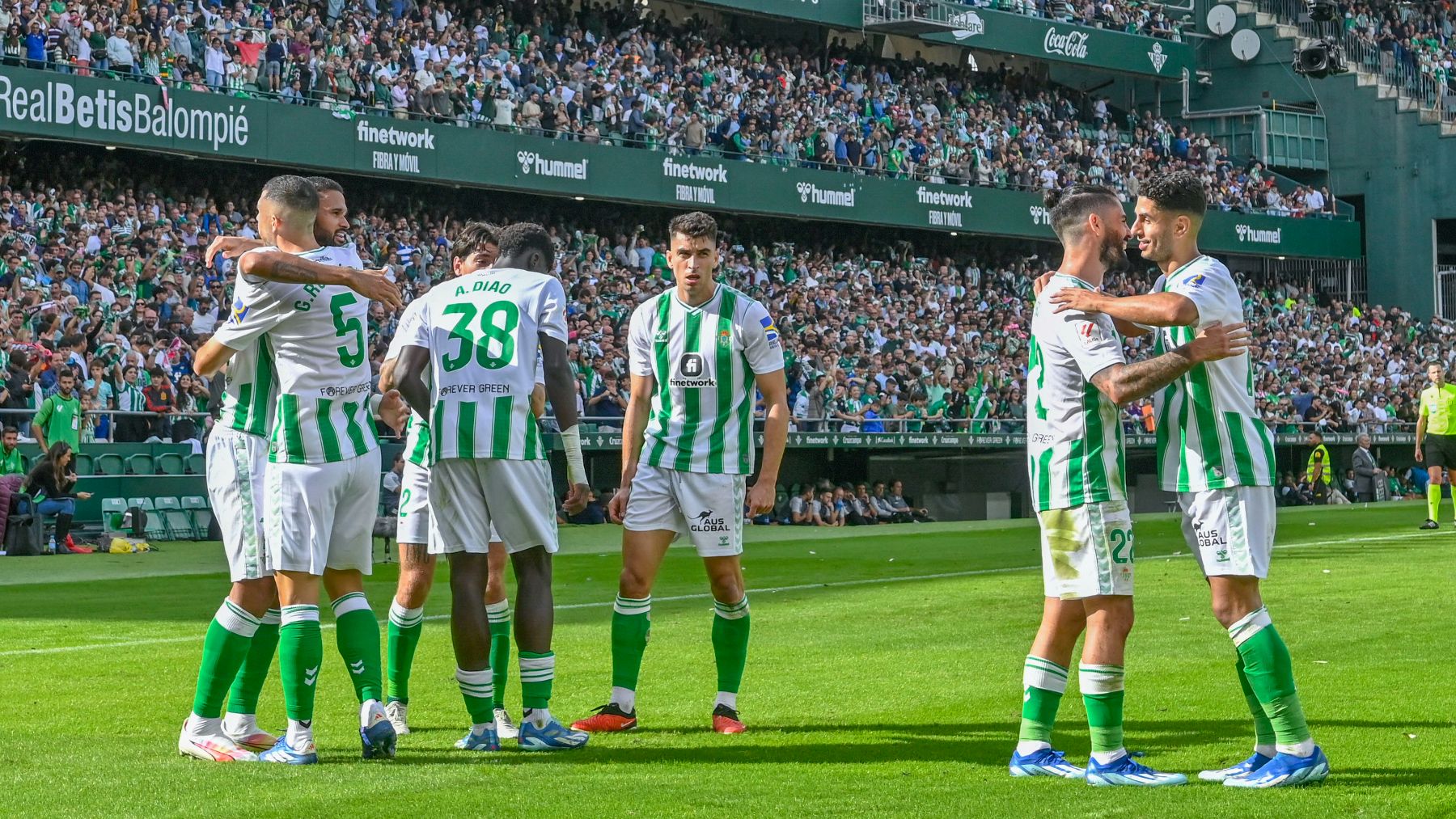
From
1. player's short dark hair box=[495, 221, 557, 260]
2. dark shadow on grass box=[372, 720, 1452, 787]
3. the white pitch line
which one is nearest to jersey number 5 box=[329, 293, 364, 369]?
player's short dark hair box=[495, 221, 557, 260]

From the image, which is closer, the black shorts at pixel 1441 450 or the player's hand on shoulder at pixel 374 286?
the player's hand on shoulder at pixel 374 286

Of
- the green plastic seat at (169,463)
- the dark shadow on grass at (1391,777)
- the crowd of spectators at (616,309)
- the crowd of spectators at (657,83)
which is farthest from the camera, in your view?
the crowd of spectators at (657,83)

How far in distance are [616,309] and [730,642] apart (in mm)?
25235

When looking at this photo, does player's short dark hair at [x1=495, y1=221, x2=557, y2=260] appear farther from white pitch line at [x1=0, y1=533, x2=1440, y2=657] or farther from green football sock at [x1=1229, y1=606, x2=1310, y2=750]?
white pitch line at [x1=0, y1=533, x2=1440, y2=657]

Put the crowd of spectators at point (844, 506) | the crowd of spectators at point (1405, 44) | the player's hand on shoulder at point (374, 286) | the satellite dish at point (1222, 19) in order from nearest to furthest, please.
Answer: the player's hand on shoulder at point (374, 286) → the crowd of spectators at point (844, 506) → the crowd of spectators at point (1405, 44) → the satellite dish at point (1222, 19)

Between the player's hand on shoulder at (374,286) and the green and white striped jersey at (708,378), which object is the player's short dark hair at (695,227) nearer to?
the green and white striped jersey at (708,378)

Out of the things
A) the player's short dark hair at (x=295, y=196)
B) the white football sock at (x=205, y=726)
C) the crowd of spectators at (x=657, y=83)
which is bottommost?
the white football sock at (x=205, y=726)

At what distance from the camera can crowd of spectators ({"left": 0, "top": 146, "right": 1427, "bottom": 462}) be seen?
24375 mm

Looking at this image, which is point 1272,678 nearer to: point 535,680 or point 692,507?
point 692,507

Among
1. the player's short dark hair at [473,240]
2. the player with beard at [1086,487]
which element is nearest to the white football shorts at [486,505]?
the player's short dark hair at [473,240]

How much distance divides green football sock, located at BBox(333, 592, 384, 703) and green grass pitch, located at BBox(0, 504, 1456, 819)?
0.31 metres

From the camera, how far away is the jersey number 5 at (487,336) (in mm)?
7191

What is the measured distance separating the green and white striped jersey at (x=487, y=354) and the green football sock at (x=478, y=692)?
0.90m

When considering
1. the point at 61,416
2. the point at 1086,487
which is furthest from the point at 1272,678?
the point at 61,416
